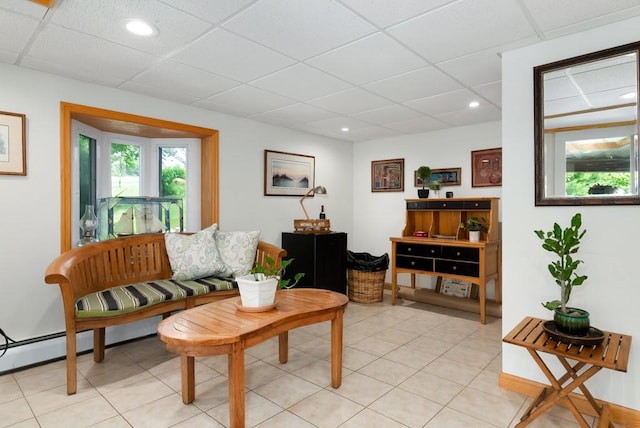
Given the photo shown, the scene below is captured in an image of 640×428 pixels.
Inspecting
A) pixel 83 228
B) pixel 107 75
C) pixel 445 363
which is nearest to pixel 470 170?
pixel 445 363

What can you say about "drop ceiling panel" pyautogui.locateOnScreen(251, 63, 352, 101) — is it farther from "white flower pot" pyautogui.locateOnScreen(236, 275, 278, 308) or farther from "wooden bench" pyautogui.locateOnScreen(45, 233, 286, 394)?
"white flower pot" pyautogui.locateOnScreen(236, 275, 278, 308)

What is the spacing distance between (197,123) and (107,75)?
106 cm

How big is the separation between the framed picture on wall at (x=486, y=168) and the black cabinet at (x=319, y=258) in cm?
188

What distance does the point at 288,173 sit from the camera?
16.1 ft

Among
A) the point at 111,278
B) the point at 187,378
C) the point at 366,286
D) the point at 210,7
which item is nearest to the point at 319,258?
the point at 366,286

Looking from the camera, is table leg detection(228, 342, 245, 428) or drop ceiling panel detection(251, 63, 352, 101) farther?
drop ceiling panel detection(251, 63, 352, 101)

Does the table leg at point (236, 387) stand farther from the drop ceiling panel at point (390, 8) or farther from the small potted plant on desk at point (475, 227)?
the small potted plant on desk at point (475, 227)

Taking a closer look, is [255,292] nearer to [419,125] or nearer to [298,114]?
[298,114]

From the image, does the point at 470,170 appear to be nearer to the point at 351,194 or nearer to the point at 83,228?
the point at 351,194

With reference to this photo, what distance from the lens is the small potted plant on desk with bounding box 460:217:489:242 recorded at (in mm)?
4141

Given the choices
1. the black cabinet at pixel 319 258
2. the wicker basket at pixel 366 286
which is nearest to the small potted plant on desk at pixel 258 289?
the black cabinet at pixel 319 258

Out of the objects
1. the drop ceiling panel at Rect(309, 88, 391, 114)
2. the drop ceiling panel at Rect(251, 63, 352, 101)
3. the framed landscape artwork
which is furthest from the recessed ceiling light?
the framed landscape artwork

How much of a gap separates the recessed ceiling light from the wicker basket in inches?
140

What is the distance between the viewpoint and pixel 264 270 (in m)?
2.35
